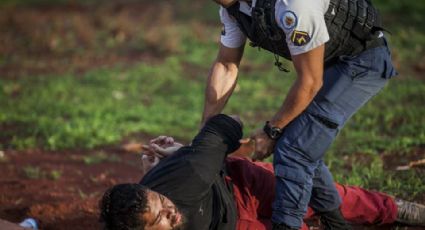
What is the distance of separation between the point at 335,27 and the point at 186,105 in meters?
4.77

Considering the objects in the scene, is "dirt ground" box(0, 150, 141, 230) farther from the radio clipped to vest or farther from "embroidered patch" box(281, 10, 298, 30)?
"embroidered patch" box(281, 10, 298, 30)

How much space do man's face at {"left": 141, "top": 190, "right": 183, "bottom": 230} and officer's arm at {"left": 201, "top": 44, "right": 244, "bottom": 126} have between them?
0.86 metres

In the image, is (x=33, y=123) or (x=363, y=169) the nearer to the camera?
(x=363, y=169)

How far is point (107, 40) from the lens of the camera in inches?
439

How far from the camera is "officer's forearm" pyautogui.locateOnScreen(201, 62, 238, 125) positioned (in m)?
3.98

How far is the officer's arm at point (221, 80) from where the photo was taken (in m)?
3.98

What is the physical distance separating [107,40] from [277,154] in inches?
316

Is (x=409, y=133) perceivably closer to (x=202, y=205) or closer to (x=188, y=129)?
(x=188, y=129)

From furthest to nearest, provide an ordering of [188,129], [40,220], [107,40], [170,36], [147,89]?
[107,40] → [170,36] → [147,89] → [188,129] → [40,220]

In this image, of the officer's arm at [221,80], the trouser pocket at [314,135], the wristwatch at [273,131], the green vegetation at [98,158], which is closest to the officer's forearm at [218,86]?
the officer's arm at [221,80]

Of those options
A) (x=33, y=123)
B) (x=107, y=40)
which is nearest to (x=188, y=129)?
(x=33, y=123)

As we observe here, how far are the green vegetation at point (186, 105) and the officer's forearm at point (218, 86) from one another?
1298 millimetres

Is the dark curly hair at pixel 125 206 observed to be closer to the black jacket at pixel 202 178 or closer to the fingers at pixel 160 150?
the black jacket at pixel 202 178

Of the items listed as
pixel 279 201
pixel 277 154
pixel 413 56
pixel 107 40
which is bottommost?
pixel 107 40
